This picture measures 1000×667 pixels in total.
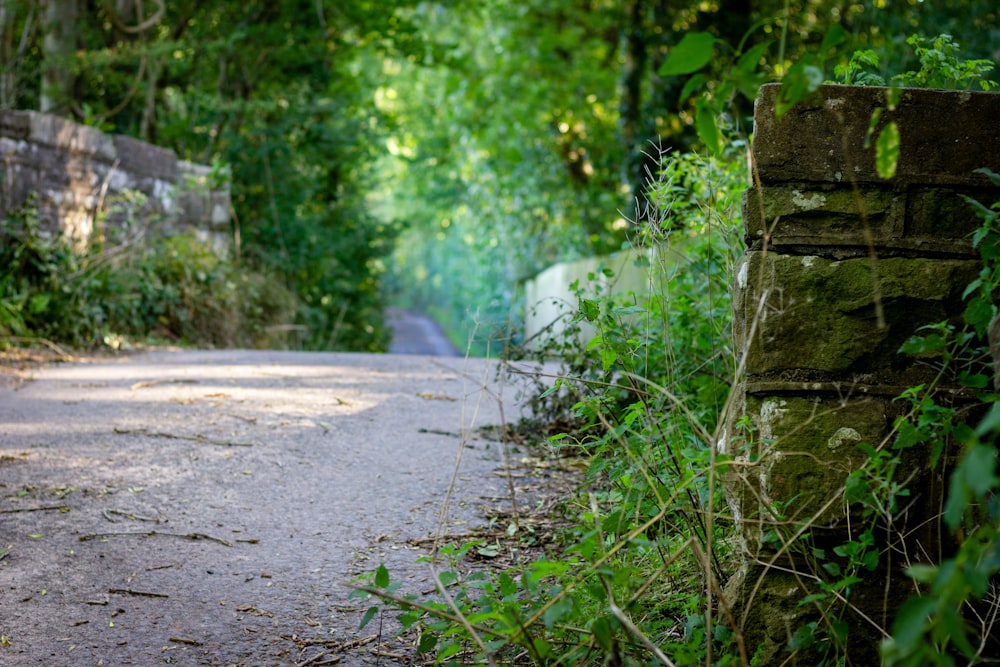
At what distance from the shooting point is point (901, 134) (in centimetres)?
208

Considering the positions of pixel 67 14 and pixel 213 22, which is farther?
→ pixel 213 22

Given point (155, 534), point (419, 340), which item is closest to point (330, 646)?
point (155, 534)

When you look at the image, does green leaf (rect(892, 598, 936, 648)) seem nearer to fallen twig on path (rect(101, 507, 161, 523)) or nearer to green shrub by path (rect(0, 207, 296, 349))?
fallen twig on path (rect(101, 507, 161, 523))

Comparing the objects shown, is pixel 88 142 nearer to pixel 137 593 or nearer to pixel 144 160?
pixel 144 160

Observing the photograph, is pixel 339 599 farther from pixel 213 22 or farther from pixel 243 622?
pixel 213 22

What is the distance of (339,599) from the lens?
8.59ft

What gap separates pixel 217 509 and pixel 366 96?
651 inches

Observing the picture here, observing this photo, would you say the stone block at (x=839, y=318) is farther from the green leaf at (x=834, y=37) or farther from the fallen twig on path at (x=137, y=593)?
the fallen twig on path at (x=137, y=593)

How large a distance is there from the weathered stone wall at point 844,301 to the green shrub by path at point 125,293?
649cm

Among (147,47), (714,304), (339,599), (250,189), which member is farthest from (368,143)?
(339,599)

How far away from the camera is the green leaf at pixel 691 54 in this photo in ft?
4.68

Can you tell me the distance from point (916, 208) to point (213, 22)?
1262 cm

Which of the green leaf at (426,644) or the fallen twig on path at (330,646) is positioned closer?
the green leaf at (426,644)

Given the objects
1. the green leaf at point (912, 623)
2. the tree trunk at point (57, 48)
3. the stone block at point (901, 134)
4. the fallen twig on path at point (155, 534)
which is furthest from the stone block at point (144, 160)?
the green leaf at point (912, 623)
